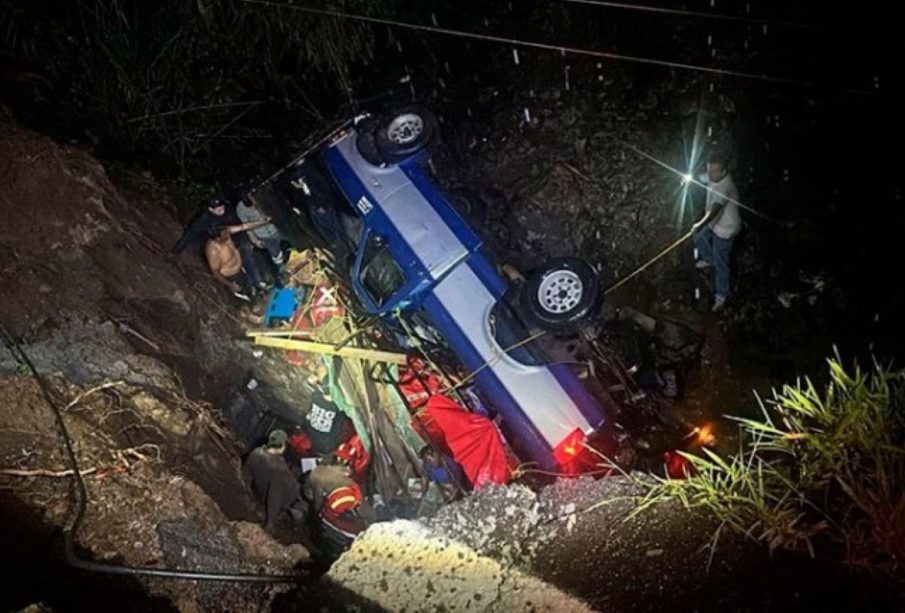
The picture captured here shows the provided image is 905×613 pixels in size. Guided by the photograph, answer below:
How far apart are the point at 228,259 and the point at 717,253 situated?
227 inches

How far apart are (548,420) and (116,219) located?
498 cm

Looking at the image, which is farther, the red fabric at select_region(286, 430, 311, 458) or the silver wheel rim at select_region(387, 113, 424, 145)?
the silver wheel rim at select_region(387, 113, 424, 145)

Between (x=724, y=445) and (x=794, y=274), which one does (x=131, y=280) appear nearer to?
(x=724, y=445)

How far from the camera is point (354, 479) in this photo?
22.1ft

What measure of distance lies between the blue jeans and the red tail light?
281 cm

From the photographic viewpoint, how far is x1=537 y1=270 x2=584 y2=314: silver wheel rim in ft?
19.5

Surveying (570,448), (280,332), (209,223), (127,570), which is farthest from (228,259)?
(127,570)

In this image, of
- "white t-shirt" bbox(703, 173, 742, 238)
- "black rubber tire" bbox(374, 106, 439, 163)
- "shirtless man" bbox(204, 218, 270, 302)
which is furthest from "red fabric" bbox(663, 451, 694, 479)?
"shirtless man" bbox(204, 218, 270, 302)

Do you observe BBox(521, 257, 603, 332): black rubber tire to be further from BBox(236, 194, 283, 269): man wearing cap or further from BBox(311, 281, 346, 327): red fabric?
BBox(236, 194, 283, 269): man wearing cap

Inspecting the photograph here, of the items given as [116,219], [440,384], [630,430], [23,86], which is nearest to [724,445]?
[630,430]

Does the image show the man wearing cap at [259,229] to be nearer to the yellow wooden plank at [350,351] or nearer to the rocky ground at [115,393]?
the rocky ground at [115,393]

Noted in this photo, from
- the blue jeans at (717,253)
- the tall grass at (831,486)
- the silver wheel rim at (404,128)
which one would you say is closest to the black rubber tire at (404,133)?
the silver wheel rim at (404,128)

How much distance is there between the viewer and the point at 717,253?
7.16 m

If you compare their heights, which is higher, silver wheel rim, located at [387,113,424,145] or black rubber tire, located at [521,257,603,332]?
silver wheel rim, located at [387,113,424,145]
